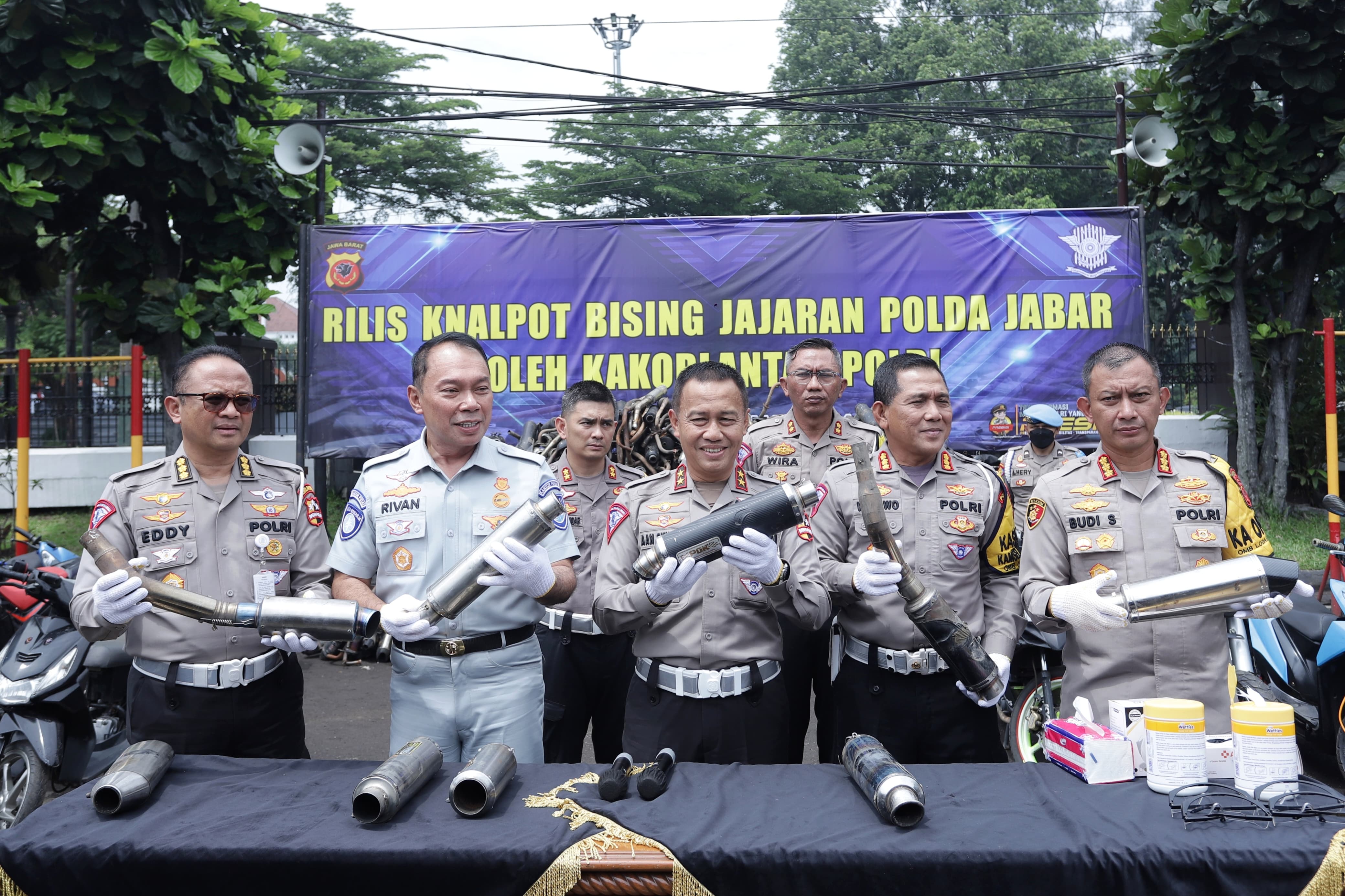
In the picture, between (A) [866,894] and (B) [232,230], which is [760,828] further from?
(B) [232,230]

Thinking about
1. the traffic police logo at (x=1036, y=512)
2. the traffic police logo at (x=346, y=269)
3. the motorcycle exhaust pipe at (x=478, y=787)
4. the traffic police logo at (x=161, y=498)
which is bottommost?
the motorcycle exhaust pipe at (x=478, y=787)

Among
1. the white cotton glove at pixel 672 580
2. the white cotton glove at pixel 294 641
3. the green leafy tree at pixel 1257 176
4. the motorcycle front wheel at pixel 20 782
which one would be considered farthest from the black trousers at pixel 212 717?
the green leafy tree at pixel 1257 176

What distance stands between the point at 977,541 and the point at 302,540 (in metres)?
2.27

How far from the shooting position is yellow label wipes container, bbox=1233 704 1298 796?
2229 millimetres

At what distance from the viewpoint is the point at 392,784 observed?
216 centimetres

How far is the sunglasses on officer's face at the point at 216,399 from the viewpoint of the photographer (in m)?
3.06

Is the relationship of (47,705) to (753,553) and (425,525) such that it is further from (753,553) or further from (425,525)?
(753,553)

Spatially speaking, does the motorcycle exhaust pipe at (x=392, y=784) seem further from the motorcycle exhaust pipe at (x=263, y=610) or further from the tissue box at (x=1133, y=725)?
the tissue box at (x=1133, y=725)

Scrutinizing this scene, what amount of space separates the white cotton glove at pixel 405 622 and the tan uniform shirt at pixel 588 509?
1559mm

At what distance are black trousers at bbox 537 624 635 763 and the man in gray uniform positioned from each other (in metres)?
1.12

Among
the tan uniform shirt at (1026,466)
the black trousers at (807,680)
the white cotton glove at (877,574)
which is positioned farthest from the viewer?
the tan uniform shirt at (1026,466)

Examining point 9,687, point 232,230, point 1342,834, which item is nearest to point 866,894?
point 1342,834

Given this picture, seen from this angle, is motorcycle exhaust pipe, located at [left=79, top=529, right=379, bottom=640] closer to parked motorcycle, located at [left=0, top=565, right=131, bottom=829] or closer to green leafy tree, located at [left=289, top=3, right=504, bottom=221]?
parked motorcycle, located at [left=0, top=565, right=131, bottom=829]

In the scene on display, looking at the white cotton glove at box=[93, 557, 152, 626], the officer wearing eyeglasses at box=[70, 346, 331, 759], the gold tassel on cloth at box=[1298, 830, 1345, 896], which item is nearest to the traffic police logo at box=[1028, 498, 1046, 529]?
the gold tassel on cloth at box=[1298, 830, 1345, 896]
